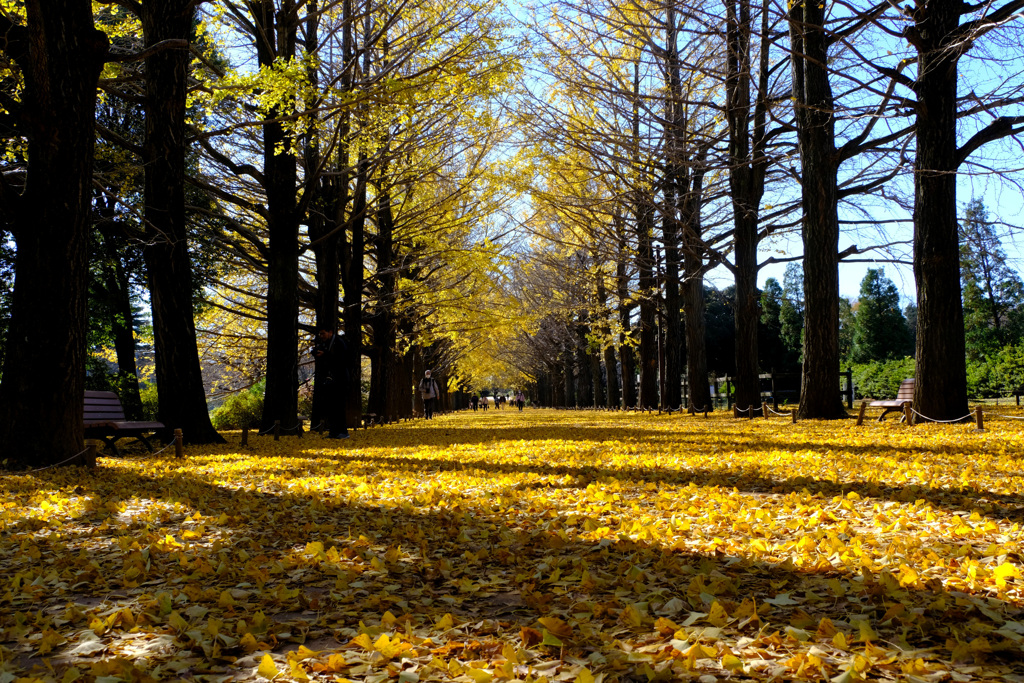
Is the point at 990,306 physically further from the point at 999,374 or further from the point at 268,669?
the point at 268,669

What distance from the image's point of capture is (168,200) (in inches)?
428

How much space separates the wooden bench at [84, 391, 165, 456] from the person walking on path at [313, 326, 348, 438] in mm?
2651

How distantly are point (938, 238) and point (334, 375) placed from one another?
9555mm

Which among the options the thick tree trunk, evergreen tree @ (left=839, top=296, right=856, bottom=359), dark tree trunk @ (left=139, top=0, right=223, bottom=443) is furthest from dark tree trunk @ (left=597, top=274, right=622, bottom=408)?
evergreen tree @ (left=839, top=296, right=856, bottom=359)

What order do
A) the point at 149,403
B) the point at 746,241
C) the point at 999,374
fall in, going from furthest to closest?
the point at 999,374
the point at 149,403
the point at 746,241

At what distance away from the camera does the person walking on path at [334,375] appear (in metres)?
11.9

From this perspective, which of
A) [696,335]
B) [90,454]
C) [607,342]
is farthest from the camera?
[607,342]

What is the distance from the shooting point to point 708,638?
8.16 ft

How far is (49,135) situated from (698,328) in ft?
52.6

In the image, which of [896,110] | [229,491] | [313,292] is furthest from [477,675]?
[313,292]

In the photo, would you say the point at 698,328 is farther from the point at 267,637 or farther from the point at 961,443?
the point at 267,637

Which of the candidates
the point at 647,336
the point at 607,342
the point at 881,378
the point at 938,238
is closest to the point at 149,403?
the point at 607,342

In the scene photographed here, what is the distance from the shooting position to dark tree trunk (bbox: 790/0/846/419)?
42.9ft

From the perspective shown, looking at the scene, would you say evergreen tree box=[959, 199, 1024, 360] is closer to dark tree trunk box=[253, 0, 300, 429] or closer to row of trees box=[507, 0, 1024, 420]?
row of trees box=[507, 0, 1024, 420]
